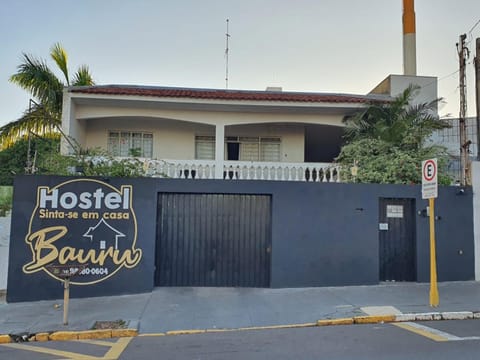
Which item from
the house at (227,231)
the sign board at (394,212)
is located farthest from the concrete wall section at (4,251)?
the sign board at (394,212)

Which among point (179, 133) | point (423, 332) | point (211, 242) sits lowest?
point (423, 332)

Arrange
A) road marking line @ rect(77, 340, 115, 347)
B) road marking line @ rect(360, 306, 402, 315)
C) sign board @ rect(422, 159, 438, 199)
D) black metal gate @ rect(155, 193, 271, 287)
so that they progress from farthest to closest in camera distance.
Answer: black metal gate @ rect(155, 193, 271, 287) < sign board @ rect(422, 159, 438, 199) < road marking line @ rect(360, 306, 402, 315) < road marking line @ rect(77, 340, 115, 347)

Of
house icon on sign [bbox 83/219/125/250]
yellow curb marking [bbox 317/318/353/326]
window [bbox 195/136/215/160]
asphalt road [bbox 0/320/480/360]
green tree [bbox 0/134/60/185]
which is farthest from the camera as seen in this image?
window [bbox 195/136/215/160]

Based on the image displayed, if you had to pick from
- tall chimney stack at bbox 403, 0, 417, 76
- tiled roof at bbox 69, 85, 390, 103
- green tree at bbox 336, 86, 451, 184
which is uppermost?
tall chimney stack at bbox 403, 0, 417, 76

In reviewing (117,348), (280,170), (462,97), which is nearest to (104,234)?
(117,348)

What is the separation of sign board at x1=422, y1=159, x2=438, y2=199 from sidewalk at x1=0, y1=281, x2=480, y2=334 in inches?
86.2

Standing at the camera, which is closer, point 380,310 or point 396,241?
point 380,310

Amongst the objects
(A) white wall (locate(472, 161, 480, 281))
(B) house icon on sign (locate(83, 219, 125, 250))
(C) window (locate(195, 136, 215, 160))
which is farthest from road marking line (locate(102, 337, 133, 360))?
(C) window (locate(195, 136, 215, 160))

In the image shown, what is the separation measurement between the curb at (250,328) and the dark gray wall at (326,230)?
2.40m

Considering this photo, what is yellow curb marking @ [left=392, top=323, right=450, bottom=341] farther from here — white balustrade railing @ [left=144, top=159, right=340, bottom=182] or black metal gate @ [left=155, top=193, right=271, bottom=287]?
white balustrade railing @ [left=144, top=159, right=340, bottom=182]

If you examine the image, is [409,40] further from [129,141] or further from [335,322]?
[335,322]

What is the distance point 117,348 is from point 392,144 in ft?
28.8

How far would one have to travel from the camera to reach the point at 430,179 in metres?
7.32

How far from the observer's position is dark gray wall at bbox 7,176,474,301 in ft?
28.7
